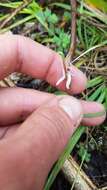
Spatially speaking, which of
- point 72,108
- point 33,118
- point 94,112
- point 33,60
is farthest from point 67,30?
point 33,118

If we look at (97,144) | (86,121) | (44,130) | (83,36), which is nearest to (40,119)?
(44,130)

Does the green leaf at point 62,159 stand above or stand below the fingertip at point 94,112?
below

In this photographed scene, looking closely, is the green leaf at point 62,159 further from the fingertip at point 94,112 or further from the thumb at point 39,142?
the thumb at point 39,142

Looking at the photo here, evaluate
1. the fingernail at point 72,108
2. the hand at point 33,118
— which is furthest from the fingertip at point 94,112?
the fingernail at point 72,108

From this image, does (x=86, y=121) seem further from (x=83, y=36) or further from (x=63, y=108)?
(x=83, y=36)

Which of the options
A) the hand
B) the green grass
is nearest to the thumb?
the hand

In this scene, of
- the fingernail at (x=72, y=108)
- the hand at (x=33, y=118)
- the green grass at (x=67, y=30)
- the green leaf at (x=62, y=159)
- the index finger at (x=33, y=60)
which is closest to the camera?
the hand at (x=33, y=118)

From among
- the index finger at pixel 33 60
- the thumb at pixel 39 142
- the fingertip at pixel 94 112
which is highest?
the index finger at pixel 33 60
